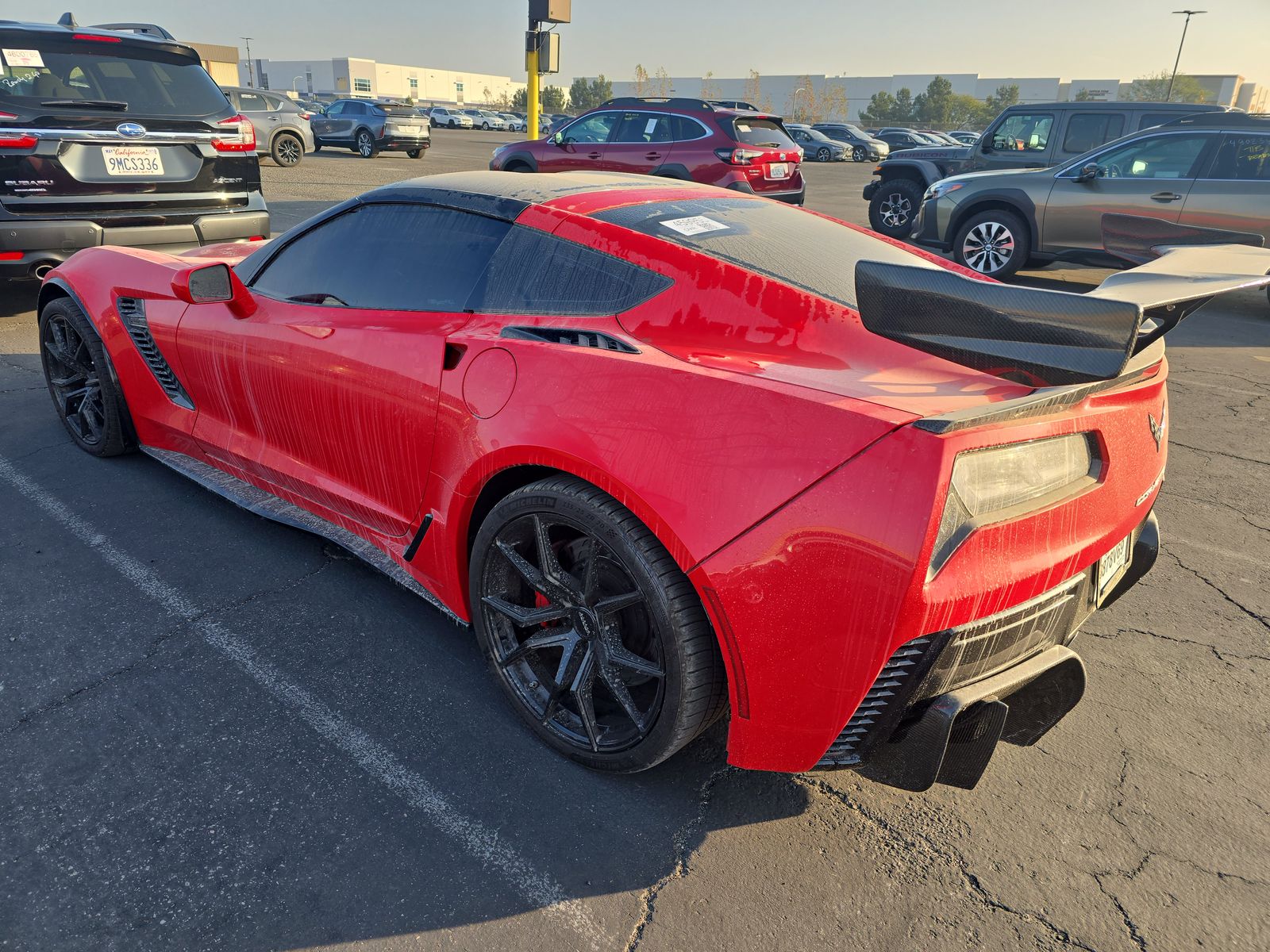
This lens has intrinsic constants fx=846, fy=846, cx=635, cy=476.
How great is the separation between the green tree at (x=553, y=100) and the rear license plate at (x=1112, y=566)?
93.8m

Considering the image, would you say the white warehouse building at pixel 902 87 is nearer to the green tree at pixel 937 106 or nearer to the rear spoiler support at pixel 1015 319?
the green tree at pixel 937 106

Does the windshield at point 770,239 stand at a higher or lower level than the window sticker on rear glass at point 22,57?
lower

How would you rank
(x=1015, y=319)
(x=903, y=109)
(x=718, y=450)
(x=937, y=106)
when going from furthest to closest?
(x=903, y=109), (x=937, y=106), (x=718, y=450), (x=1015, y=319)

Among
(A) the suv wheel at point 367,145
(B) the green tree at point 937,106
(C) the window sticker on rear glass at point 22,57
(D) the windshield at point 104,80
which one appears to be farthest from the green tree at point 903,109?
(C) the window sticker on rear glass at point 22,57

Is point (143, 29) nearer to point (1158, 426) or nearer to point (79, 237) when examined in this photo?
point (79, 237)

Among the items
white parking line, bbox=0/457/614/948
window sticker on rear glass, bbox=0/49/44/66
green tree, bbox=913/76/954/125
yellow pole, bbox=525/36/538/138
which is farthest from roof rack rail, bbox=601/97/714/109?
green tree, bbox=913/76/954/125

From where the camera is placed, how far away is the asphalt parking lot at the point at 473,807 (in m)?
1.84

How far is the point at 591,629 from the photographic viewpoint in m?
2.20

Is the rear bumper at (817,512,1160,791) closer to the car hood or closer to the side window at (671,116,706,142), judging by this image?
the side window at (671,116,706,142)

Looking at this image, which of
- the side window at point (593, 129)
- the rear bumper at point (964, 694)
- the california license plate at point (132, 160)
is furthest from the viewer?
the side window at point (593, 129)

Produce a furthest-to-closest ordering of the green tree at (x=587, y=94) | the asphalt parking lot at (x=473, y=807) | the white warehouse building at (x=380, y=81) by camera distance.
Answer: the white warehouse building at (x=380, y=81) < the green tree at (x=587, y=94) < the asphalt parking lot at (x=473, y=807)

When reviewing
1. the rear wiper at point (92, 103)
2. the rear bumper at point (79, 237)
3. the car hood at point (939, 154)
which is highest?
the rear wiper at point (92, 103)

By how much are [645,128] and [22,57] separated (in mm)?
8501

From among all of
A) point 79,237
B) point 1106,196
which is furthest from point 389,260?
point 1106,196
